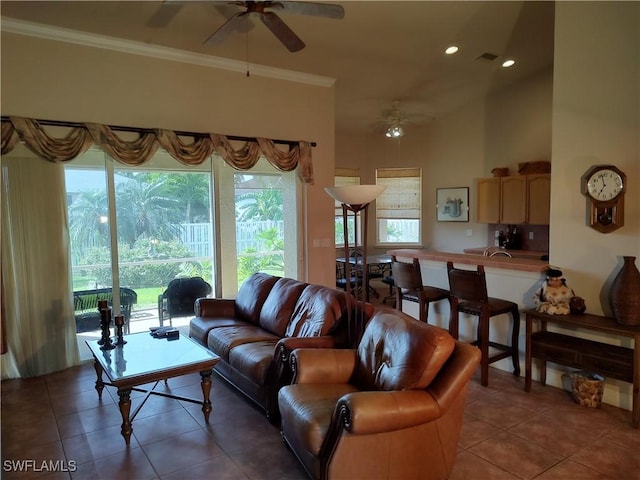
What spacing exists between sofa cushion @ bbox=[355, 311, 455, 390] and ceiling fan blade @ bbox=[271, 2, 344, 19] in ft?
7.43

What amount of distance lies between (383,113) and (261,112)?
291 centimetres

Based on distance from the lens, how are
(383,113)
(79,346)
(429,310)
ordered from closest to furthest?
(79,346), (429,310), (383,113)

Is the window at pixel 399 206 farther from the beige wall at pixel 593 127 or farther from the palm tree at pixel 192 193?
the beige wall at pixel 593 127

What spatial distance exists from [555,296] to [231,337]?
9.08 feet

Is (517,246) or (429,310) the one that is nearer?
(429,310)

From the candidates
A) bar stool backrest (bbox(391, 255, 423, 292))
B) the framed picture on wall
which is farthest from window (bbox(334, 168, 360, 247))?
bar stool backrest (bbox(391, 255, 423, 292))

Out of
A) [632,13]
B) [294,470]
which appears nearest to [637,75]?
[632,13]

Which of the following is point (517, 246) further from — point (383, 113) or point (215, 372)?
point (215, 372)

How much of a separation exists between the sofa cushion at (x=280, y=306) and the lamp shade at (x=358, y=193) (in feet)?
4.16

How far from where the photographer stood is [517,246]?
6.96 meters

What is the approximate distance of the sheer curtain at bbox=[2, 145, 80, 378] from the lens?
401 centimetres

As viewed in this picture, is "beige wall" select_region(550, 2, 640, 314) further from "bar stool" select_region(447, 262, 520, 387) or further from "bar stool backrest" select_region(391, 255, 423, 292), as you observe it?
"bar stool backrest" select_region(391, 255, 423, 292)

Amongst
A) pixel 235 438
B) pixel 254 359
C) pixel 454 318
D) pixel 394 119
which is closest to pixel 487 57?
pixel 394 119

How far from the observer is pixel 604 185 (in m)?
3.42
